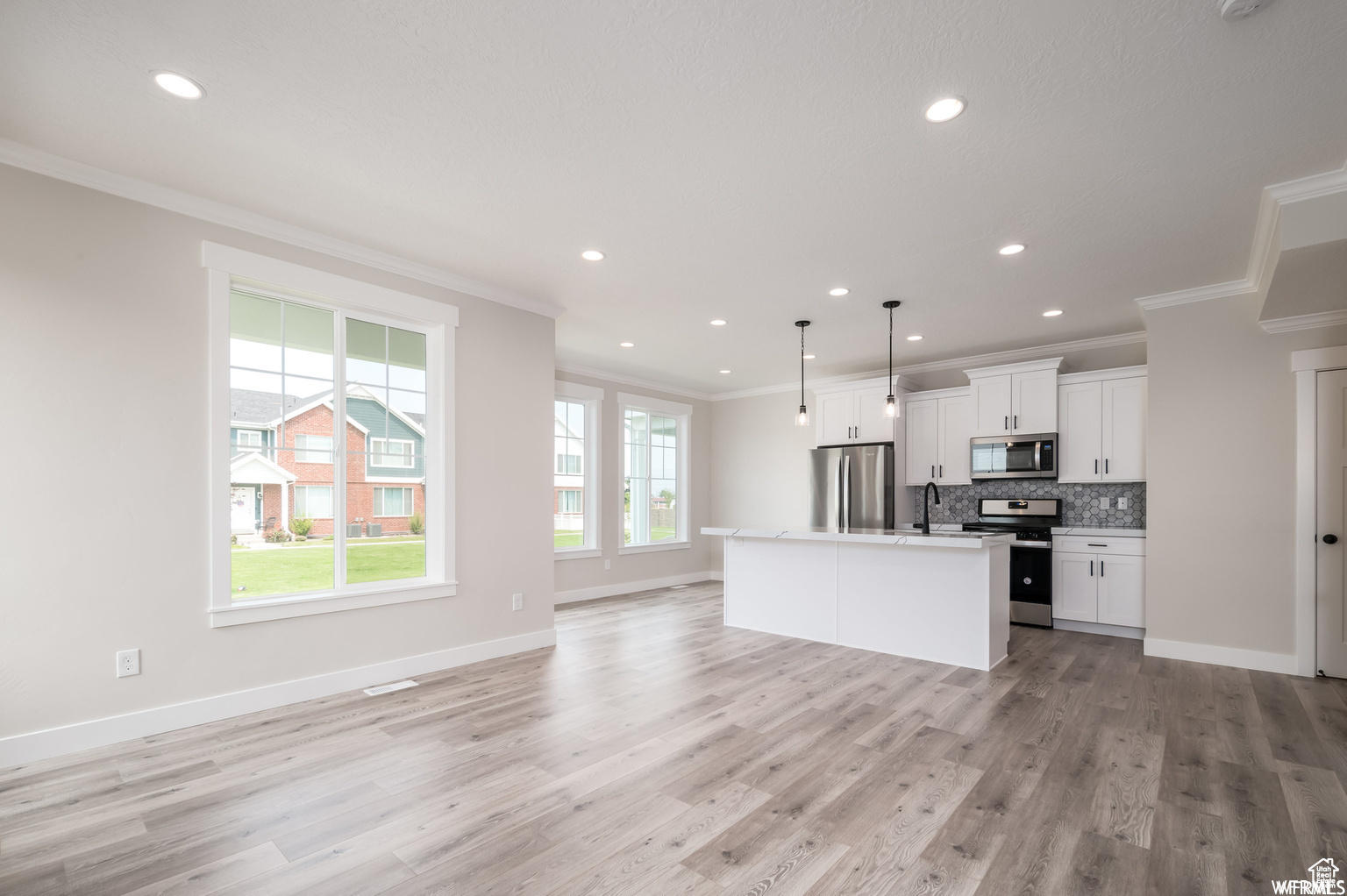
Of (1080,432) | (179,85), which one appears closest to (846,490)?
(1080,432)

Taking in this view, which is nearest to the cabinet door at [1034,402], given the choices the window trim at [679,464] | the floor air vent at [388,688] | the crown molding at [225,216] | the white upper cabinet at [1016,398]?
the white upper cabinet at [1016,398]

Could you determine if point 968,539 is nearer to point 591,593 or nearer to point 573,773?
point 573,773

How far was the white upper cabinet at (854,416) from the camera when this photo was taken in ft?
21.6

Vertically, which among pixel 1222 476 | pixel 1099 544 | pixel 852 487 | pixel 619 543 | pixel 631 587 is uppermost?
pixel 1222 476

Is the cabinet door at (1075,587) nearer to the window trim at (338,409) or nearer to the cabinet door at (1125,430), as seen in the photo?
the cabinet door at (1125,430)

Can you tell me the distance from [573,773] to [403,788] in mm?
664

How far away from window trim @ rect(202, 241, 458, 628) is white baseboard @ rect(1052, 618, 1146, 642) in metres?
5.17

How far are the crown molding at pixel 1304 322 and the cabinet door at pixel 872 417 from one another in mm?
2952

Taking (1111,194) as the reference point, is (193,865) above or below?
below

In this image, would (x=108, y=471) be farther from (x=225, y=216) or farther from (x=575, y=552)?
(x=575, y=552)

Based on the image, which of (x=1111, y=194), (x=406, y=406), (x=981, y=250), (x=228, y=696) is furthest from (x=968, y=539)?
(x=228, y=696)

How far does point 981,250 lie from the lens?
369 centimetres

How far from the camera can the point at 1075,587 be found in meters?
5.39

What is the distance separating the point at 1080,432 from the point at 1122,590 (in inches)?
54.7
